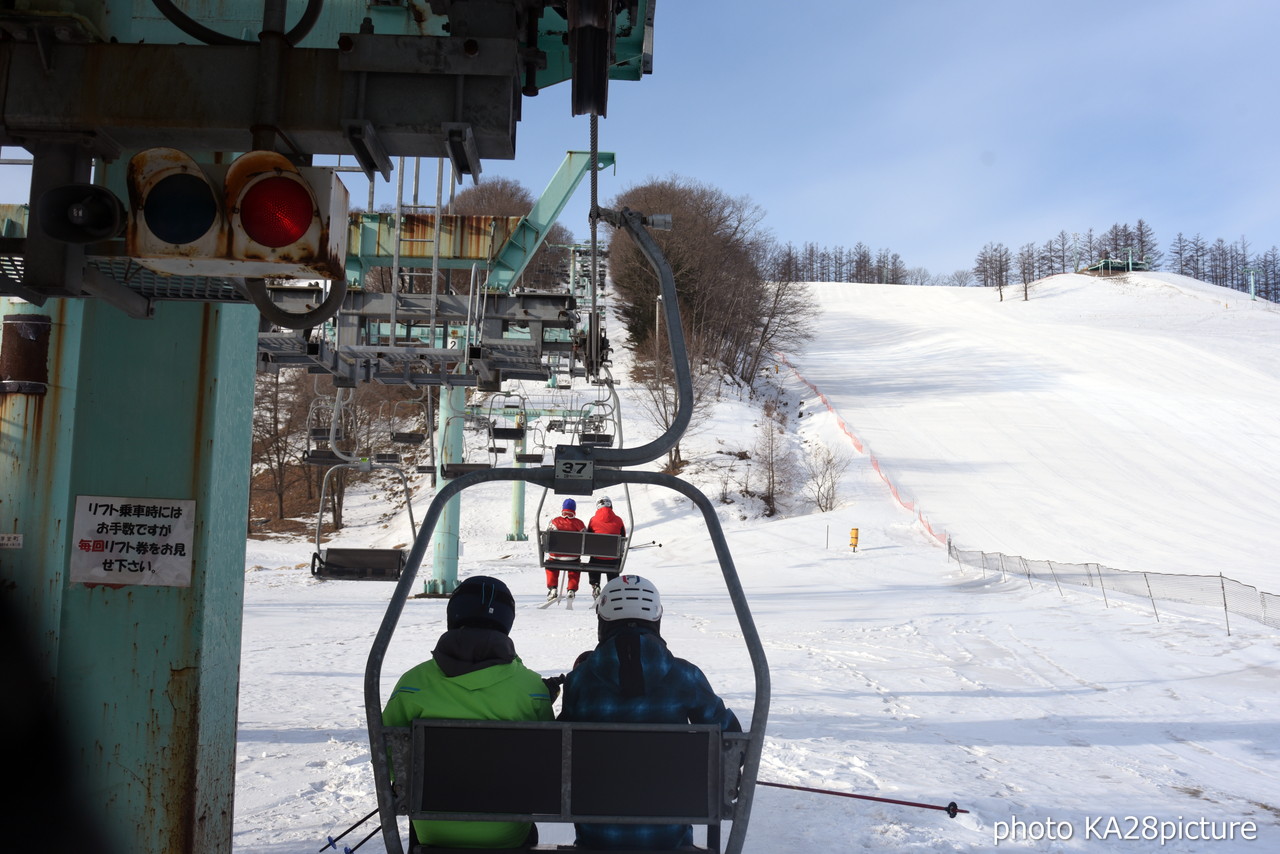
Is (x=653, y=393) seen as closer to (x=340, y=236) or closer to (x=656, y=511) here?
(x=656, y=511)

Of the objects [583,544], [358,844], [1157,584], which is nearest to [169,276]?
[358,844]

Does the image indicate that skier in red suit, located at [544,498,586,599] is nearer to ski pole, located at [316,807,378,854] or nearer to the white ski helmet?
ski pole, located at [316,807,378,854]

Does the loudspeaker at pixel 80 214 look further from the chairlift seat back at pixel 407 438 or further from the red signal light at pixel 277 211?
the chairlift seat back at pixel 407 438

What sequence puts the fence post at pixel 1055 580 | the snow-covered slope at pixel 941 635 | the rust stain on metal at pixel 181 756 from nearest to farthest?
1. the rust stain on metal at pixel 181 756
2. the snow-covered slope at pixel 941 635
3. the fence post at pixel 1055 580

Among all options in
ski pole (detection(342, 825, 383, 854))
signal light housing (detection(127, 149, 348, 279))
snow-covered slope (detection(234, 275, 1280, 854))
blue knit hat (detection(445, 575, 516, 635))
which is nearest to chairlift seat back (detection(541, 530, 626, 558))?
snow-covered slope (detection(234, 275, 1280, 854))

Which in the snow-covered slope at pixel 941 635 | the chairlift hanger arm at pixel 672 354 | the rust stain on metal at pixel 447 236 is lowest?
the snow-covered slope at pixel 941 635

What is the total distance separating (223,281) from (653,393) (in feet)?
113

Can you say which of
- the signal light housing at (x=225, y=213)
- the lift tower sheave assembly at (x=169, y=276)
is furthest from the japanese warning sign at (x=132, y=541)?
the signal light housing at (x=225, y=213)

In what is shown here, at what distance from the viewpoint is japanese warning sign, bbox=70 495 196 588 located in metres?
3.64

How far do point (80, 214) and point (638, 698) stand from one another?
85.1 inches

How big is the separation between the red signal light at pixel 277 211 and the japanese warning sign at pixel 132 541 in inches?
68.7

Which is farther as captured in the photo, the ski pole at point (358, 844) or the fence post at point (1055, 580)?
the fence post at point (1055, 580)

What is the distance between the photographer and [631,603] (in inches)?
136

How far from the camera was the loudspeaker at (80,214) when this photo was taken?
2.46 meters
